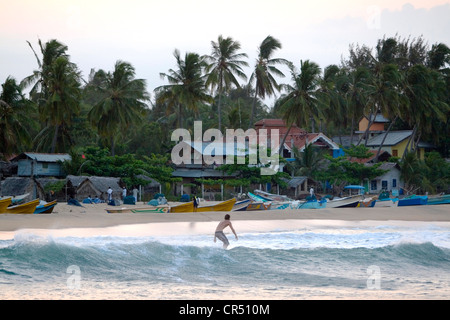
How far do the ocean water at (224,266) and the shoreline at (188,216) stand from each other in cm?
234

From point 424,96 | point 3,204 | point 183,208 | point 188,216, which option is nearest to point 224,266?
point 188,216

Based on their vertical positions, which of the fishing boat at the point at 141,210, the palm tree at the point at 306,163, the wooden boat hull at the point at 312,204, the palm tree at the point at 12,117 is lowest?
the fishing boat at the point at 141,210

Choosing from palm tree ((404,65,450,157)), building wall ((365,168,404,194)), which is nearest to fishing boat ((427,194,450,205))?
building wall ((365,168,404,194))

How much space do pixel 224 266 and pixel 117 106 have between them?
81.1ft

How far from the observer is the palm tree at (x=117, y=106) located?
124 feet

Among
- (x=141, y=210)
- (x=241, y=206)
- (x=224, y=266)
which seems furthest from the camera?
(x=241, y=206)

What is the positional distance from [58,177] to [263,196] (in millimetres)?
12516

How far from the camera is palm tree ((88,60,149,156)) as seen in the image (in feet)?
124

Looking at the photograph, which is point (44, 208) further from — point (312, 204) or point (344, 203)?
point (344, 203)

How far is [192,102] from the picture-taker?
42094mm

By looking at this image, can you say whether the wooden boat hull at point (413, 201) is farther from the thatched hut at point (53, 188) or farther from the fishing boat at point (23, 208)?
the fishing boat at point (23, 208)

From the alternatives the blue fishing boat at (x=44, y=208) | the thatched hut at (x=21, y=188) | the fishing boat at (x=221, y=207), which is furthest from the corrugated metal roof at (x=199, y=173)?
the blue fishing boat at (x=44, y=208)
